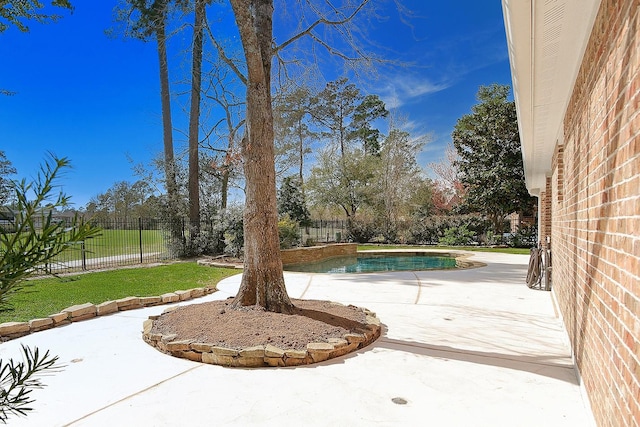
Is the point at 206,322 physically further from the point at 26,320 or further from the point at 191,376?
the point at 26,320

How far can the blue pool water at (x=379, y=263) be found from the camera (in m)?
11.9

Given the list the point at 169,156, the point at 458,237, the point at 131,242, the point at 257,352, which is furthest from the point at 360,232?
the point at 257,352

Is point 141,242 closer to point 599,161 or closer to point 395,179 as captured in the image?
point 599,161

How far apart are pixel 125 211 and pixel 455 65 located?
1891 centimetres

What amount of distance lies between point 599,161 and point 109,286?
8102mm

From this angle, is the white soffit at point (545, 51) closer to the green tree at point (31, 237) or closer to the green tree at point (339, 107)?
the green tree at point (31, 237)

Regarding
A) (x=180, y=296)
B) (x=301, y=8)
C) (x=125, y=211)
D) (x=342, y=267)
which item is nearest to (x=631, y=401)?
(x=180, y=296)

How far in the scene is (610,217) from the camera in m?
1.91

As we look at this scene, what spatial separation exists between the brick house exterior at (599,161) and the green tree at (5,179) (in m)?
2.13

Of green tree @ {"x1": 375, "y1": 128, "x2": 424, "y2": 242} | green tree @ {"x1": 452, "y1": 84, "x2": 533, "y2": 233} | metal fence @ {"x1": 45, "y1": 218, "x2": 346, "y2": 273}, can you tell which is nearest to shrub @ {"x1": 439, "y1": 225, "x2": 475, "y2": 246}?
green tree @ {"x1": 452, "y1": 84, "x2": 533, "y2": 233}

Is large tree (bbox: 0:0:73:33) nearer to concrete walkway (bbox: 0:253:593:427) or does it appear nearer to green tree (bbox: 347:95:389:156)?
concrete walkway (bbox: 0:253:593:427)

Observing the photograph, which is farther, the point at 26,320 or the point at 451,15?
the point at 451,15

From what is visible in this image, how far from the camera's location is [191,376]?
10.5 ft

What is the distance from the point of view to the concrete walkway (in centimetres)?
252
